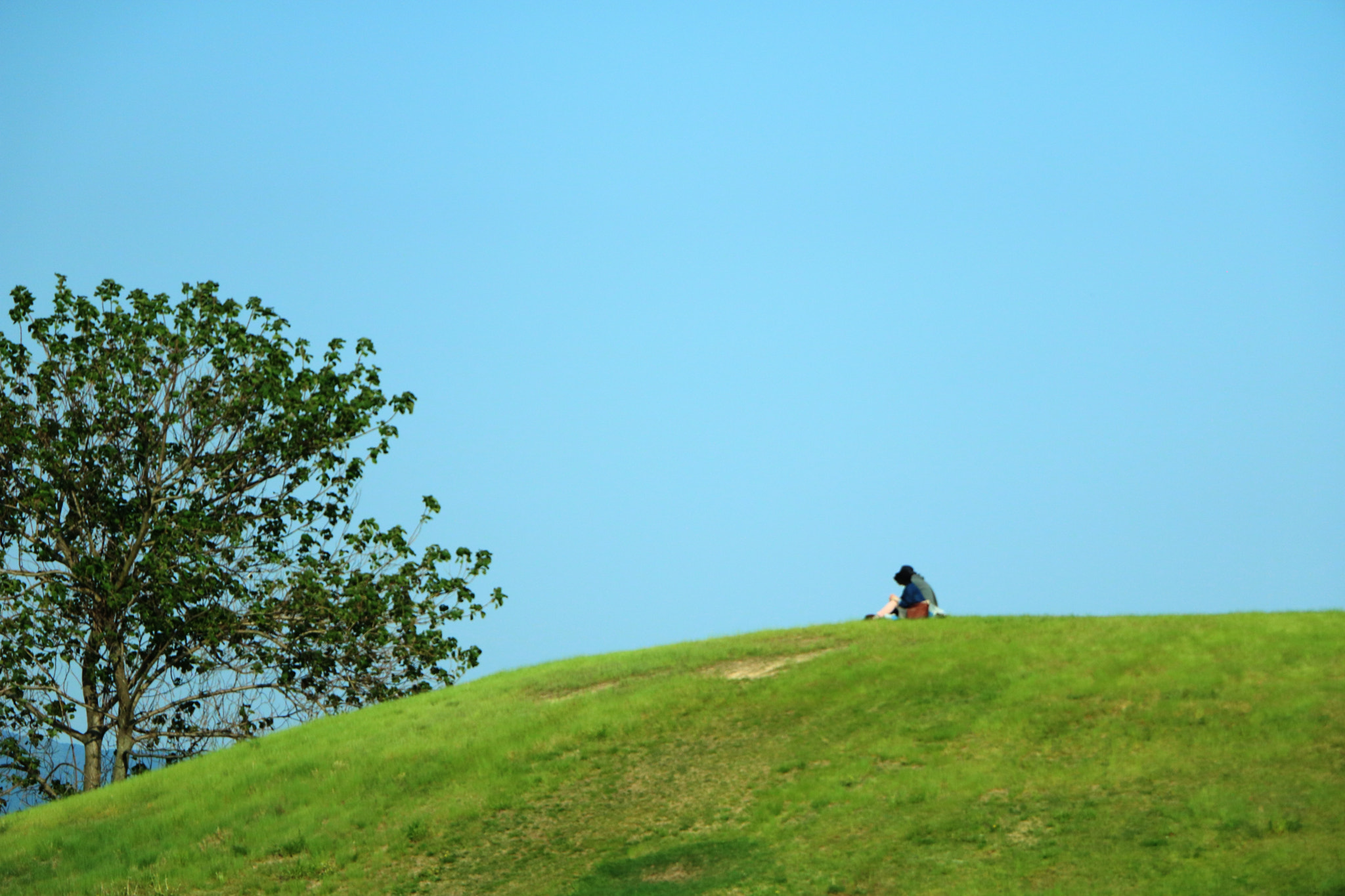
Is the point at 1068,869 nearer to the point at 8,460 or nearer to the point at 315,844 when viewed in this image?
the point at 315,844

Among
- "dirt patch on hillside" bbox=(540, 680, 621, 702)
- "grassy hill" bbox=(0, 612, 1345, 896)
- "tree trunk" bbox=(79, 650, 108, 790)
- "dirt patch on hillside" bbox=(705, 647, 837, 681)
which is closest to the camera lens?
"grassy hill" bbox=(0, 612, 1345, 896)

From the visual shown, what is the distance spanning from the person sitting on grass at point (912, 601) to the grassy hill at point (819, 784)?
5.68 feet

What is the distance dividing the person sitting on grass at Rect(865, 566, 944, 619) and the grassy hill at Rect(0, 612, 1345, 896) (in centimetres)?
173

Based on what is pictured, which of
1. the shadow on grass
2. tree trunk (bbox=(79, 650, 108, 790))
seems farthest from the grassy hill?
tree trunk (bbox=(79, 650, 108, 790))

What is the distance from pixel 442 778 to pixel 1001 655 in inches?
384

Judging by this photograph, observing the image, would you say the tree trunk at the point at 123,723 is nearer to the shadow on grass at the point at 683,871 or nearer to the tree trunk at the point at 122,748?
the tree trunk at the point at 122,748

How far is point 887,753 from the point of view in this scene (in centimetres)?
1850

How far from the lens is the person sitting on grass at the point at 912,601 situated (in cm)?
2694

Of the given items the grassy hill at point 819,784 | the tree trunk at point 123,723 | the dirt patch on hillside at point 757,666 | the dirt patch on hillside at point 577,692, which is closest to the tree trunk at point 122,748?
the tree trunk at point 123,723

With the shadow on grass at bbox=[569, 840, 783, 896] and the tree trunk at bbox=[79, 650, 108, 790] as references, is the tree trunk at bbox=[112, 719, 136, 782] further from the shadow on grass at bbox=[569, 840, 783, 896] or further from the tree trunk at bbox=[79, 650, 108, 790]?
the shadow on grass at bbox=[569, 840, 783, 896]

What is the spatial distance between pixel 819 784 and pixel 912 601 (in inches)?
388

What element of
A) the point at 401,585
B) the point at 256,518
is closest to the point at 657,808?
the point at 401,585

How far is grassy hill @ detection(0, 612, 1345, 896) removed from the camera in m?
15.0

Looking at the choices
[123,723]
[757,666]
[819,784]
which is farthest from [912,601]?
[123,723]
